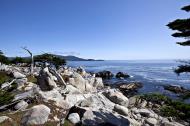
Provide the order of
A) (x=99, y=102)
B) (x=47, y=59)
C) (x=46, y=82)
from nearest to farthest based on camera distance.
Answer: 1. (x=99, y=102)
2. (x=46, y=82)
3. (x=47, y=59)

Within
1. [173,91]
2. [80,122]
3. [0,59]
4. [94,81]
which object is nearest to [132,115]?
[80,122]

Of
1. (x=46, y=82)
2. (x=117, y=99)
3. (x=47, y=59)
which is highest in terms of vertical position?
(x=47, y=59)

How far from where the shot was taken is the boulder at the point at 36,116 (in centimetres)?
1227

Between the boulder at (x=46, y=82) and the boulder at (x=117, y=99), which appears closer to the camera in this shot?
the boulder at (x=117, y=99)

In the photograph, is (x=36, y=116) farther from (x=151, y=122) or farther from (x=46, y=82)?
(x=46, y=82)

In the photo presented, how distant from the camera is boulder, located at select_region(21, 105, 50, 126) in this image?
1227 centimetres

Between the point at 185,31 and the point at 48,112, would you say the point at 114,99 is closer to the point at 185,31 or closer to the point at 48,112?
the point at 48,112

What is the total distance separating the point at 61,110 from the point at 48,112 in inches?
66.5

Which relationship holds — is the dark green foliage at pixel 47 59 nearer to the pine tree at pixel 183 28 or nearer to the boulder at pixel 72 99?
the boulder at pixel 72 99

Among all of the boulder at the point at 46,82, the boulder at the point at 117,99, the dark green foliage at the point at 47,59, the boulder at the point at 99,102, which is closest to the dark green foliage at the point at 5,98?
the boulder at the point at 99,102

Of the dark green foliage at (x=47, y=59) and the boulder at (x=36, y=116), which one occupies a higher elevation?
the dark green foliage at (x=47, y=59)

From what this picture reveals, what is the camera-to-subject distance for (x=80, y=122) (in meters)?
13.1

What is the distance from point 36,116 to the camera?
12.5 metres

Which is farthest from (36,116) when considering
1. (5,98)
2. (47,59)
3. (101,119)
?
(47,59)
